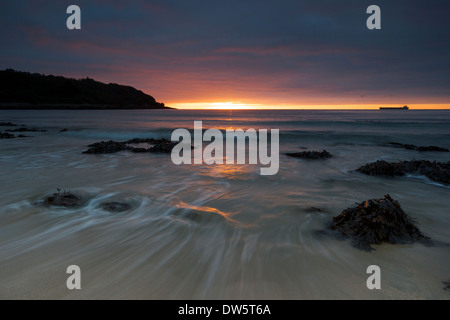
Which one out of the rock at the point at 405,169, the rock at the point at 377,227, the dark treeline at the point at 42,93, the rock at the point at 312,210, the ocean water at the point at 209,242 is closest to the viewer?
the ocean water at the point at 209,242

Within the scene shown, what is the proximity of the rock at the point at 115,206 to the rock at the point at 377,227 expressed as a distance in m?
3.53

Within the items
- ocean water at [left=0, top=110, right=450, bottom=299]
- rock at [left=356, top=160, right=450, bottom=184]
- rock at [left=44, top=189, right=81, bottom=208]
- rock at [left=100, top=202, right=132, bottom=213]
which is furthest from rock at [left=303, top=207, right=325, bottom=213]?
rock at [left=44, top=189, right=81, bottom=208]

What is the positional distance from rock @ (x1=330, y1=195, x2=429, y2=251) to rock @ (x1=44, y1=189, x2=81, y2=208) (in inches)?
175

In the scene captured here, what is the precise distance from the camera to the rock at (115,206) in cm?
419

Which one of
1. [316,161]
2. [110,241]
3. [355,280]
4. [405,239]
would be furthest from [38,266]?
[316,161]

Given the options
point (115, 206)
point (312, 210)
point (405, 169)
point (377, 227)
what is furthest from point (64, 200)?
point (405, 169)

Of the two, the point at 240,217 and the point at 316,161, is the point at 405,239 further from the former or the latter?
the point at 316,161

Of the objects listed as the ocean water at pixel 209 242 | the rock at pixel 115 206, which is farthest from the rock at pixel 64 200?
the rock at pixel 115 206

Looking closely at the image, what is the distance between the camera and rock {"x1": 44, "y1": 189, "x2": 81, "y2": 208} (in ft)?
13.9

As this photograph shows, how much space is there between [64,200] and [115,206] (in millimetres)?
922

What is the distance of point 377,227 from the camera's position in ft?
10.2

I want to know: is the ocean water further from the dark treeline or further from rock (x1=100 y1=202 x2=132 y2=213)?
the dark treeline

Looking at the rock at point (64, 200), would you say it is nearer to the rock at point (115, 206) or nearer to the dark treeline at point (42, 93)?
the rock at point (115, 206)
